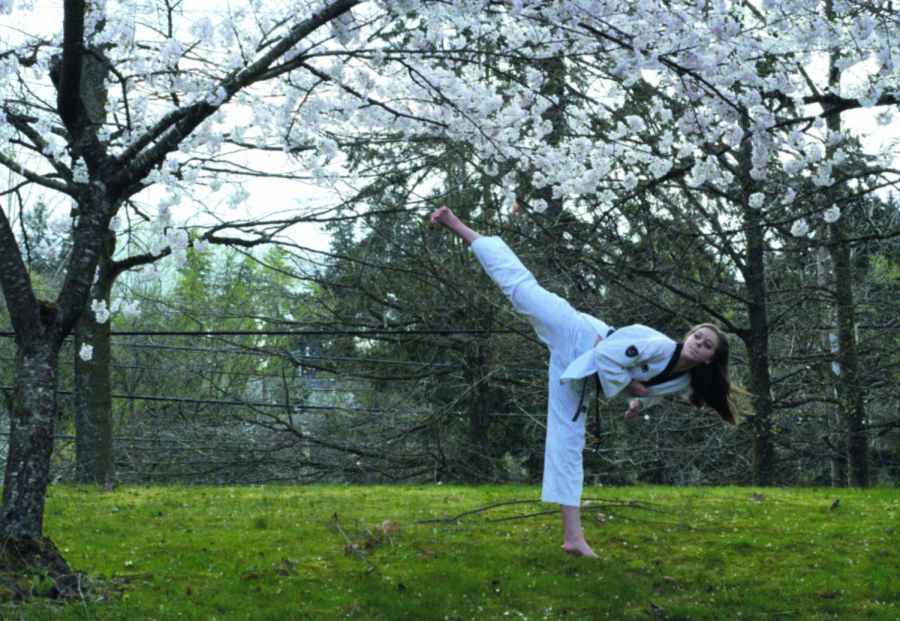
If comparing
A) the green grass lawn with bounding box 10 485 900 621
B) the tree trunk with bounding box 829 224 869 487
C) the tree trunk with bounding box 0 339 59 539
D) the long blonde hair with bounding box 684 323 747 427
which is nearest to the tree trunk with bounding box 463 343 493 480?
the tree trunk with bounding box 829 224 869 487

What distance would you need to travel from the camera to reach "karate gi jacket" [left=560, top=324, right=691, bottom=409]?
452 cm

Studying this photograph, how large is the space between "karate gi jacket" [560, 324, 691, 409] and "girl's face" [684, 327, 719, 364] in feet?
0.24

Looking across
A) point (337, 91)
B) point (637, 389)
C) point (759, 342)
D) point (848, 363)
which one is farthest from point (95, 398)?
point (848, 363)

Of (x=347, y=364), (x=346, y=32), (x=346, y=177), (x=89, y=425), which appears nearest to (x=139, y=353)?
(x=347, y=364)

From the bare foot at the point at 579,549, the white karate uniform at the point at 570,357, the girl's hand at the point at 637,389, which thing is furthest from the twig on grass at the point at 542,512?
the girl's hand at the point at 637,389

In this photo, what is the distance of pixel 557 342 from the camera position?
4.88 meters

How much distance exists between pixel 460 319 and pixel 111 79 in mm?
7447

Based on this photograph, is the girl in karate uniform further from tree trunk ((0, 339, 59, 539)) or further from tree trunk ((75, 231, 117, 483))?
tree trunk ((75, 231, 117, 483))

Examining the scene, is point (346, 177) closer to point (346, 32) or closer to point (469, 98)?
point (469, 98)

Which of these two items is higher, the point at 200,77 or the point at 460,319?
the point at 200,77

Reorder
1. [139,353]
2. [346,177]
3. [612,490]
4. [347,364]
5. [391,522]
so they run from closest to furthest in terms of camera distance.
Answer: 1. [391,522]
2. [612,490]
3. [346,177]
4. [347,364]
5. [139,353]

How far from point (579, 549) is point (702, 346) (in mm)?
1439

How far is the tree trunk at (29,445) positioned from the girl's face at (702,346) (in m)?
3.51

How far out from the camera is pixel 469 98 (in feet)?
22.0
